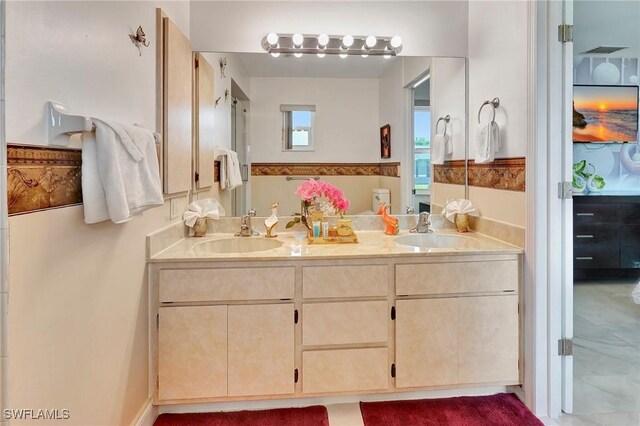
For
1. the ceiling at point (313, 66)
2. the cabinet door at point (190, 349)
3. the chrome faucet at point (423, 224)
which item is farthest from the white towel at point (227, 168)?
the chrome faucet at point (423, 224)

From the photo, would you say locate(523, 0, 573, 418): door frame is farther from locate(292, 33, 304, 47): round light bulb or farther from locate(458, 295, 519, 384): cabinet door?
locate(292, 33, 304, 47): round light bulb

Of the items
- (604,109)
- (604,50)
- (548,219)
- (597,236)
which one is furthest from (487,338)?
(604,50)

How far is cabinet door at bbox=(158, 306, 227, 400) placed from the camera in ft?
5.84

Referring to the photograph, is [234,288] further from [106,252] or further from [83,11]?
[83,11]

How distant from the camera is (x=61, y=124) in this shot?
1.04 m

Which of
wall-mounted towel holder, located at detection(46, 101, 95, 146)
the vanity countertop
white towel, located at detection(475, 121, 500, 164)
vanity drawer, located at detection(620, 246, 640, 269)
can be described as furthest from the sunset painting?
wall-mounted towel holder, located at detection(46, 101, 95, 146)

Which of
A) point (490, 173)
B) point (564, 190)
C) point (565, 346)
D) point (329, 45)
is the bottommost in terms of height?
point (565, 346)

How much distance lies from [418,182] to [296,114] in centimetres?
92

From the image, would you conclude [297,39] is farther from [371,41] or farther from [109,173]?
[109,173]

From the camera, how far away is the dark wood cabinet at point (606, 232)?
13.2 feet

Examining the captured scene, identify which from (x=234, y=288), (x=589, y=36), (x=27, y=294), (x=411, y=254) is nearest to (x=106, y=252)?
(x=27, y=294)

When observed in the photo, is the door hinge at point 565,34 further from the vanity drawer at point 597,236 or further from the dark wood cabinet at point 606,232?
the vanity drawer at point 597,236

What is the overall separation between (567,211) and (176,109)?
199cm

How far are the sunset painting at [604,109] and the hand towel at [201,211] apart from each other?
3994 mm
